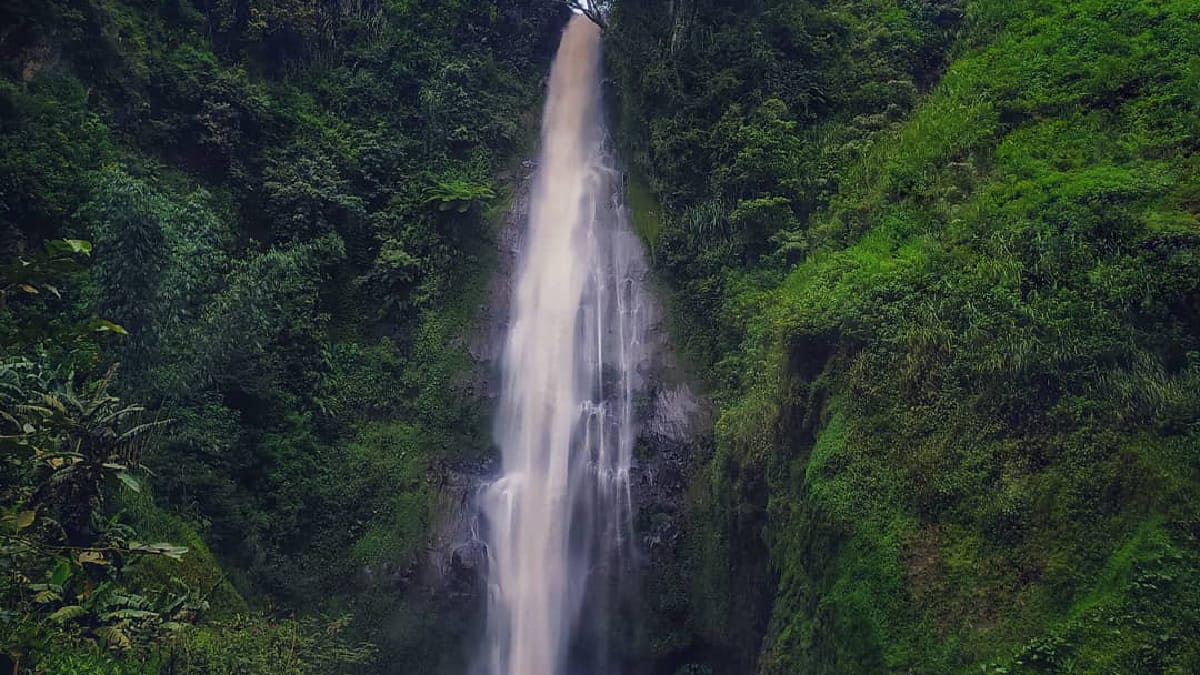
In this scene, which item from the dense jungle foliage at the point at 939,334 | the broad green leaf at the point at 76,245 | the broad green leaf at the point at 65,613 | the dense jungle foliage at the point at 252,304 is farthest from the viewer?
the dense jungle foliage at the point at 252,304

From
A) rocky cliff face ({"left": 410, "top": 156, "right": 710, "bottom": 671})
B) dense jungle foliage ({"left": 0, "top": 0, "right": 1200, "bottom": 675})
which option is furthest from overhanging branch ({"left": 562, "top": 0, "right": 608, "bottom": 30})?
rocky cliff face ({"left": 410, "top": 156, "right": 710, "bottom": 671})

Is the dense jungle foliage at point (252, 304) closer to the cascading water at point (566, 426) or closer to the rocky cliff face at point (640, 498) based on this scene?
the rocky cliff face at point (640, 498)

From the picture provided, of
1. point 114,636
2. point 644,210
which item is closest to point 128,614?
point 114,636

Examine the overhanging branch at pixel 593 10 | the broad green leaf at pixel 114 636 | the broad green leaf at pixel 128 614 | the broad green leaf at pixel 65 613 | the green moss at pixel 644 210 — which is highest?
the overhanging branch at pixel 593 10

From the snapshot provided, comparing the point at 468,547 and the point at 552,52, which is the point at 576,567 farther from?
Result: the point at 552,52

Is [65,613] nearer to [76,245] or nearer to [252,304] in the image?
[76,245]

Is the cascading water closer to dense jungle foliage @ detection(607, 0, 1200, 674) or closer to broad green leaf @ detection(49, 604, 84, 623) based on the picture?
dense jungle foliage @ detection(607, 0, 1200, 674)

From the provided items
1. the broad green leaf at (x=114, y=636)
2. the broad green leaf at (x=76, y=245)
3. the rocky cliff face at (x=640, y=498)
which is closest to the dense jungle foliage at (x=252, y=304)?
the broad green leaf at (x=114, y=636)
